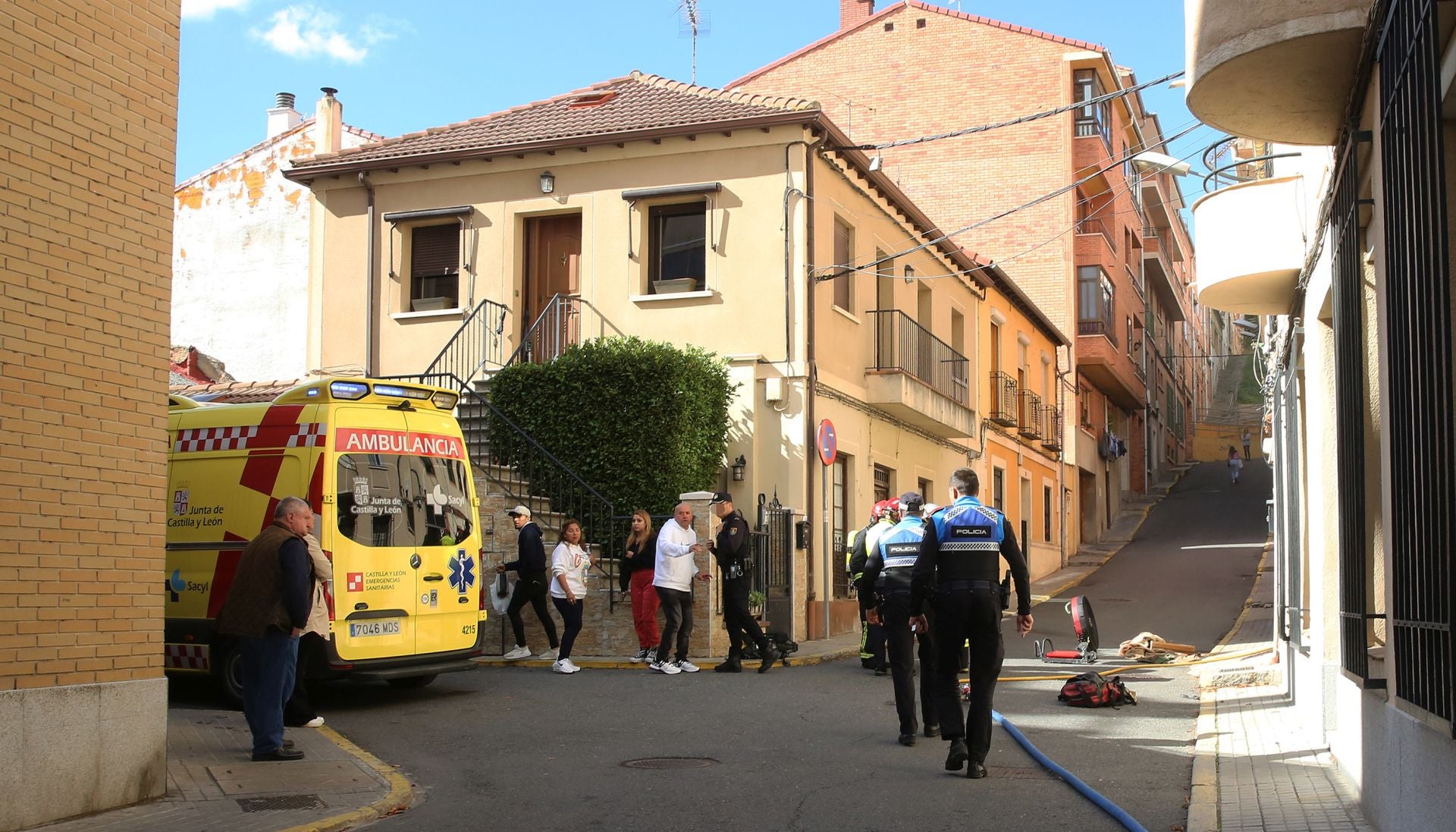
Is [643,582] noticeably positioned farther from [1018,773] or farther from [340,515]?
[1018,773]

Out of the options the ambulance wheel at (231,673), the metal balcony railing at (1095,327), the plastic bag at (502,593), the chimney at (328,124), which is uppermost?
the chimney at (328,124)

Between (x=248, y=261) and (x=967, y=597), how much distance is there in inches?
931

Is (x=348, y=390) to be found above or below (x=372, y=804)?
above

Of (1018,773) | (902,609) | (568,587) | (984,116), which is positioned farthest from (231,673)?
(984,116)

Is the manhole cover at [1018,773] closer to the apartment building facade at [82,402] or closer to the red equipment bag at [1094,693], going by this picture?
the red equipment bag at [1094,693]

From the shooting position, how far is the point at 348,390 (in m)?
11.2

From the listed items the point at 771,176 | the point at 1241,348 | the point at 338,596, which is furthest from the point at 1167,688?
the point at 1241,348

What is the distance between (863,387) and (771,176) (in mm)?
4140

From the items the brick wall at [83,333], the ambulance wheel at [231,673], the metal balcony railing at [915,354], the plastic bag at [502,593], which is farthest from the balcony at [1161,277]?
the brick wall at [83,333]

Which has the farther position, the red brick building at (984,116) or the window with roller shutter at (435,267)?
the red brick building at (984,116)

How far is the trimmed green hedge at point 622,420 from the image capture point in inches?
687

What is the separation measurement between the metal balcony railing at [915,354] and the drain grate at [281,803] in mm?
15159

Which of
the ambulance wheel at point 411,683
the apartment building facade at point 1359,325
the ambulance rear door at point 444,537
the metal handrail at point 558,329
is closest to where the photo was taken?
the apartment building facade at point 1359,325

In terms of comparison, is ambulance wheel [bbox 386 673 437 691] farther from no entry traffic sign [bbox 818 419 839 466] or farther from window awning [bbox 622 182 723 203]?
window awning [bbox 622 182 723 203]
